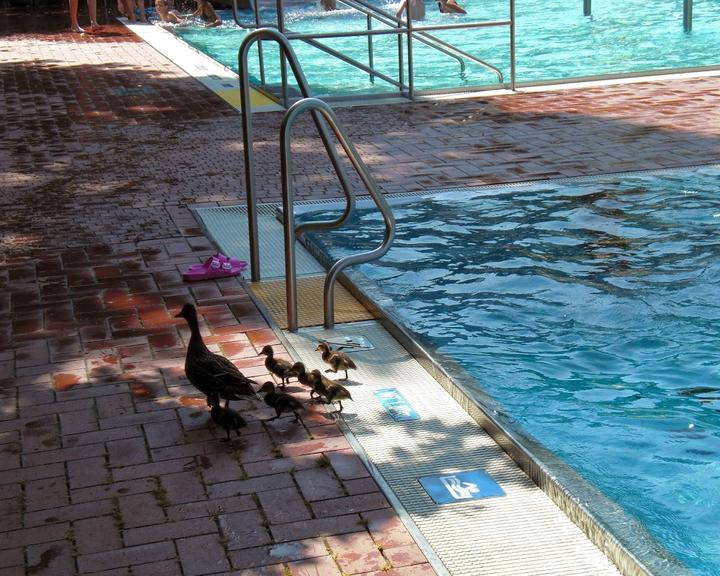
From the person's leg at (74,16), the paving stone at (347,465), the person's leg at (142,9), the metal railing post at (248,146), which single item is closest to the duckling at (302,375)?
the paving stone at (347,465)

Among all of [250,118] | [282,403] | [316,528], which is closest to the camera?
[316,528]

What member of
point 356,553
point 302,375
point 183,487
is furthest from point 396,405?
point 356,553

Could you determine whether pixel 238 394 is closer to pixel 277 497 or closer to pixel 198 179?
pixel 277 497

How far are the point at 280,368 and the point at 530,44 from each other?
51.4 ft

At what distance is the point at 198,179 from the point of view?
8.81 meters

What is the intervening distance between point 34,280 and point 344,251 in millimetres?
1935

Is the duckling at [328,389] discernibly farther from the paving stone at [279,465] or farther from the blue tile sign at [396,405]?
the paving stone at [279,465]

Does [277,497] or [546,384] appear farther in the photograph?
[546,384]

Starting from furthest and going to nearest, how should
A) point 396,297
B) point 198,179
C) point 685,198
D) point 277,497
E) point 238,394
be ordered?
point 198,179
point 685,198
point 396,297
point 238,394
point 277,497

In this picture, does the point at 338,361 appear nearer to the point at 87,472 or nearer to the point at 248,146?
the point at 87,472

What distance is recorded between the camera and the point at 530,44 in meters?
19.1

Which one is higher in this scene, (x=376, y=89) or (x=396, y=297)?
(x=376, y=89)

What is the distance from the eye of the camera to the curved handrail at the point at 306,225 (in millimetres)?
5039

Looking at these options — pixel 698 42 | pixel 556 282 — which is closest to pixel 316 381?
pixel 556 282
